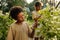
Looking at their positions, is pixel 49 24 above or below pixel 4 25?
below

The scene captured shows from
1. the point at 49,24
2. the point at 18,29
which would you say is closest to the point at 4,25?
the point at 18,29

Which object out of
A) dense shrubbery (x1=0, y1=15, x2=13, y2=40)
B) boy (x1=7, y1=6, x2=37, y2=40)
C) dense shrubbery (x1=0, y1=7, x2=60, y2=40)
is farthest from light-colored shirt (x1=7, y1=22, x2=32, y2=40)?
dense shrubbery (x1=0, y1=15, x2=13, y2=40)

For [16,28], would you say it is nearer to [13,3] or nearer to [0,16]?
[0,16]

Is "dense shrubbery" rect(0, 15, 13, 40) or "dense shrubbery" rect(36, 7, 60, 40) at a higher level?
"dense shrubbery" rect(0, 15, 13, 40)

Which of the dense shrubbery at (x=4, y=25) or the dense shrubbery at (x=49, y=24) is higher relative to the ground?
the dense shrubbery at (x=4, y=25)

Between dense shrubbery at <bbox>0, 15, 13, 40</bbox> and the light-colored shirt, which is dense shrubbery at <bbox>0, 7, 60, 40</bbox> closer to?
the light-colored shirt

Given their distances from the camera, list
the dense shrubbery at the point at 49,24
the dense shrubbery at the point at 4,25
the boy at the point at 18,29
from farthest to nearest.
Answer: the dense shrubbery at the point at 4,25
the boy at the point at 18,29
the dense shrubbery at the point at 49,24

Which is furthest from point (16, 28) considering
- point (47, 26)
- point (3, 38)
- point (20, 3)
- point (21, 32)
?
point (20, 3)

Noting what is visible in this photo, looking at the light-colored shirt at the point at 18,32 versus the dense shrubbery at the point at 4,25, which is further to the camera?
the dense shrubbery at the point at 4,25

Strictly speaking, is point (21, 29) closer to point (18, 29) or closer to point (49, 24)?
point (18, 29)

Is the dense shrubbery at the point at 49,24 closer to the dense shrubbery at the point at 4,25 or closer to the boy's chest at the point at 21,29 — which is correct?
the boy's chest at the point at 21,29

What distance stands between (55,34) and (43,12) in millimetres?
378

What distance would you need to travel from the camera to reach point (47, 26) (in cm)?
346

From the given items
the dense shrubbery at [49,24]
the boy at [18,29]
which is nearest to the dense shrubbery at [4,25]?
the boy at [18,29]
